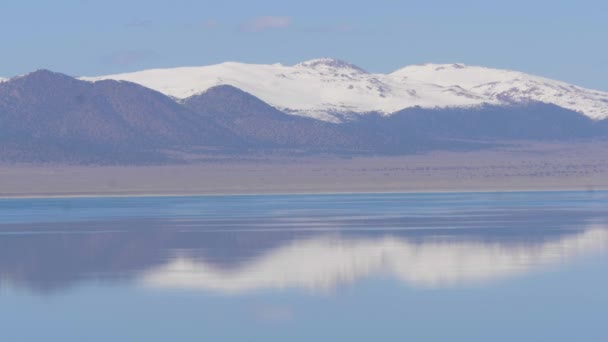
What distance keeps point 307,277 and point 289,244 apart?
34.7 ft

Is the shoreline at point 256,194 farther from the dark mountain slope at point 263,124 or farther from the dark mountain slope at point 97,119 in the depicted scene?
the dark mountain slope at point 263,124

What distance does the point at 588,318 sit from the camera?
29359 mm

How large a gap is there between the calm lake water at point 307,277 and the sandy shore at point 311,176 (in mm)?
40133

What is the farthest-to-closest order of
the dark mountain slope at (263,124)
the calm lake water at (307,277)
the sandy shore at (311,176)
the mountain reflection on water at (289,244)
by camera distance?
the dark mountain slope at (263,124) < the sandy shore at (311,176) < the mountain reflection on water at (289,244) < the calm lake water at (307,277)

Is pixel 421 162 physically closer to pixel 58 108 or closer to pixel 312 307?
pixel 58 108

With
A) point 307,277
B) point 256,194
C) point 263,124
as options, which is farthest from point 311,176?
point 307,277

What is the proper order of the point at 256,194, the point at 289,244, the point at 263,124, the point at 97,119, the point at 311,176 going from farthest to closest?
1. the point at 263,124
2. the point at 97,119
3. the point at 311,176
4. the point at 256,194
5. the point at 289,244

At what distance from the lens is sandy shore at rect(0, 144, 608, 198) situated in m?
108

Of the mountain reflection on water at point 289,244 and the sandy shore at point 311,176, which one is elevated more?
the sandy shore at point 311,176

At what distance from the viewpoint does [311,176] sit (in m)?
120

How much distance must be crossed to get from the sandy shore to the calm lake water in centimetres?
4013

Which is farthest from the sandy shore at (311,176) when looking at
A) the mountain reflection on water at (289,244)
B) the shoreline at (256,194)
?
the mountain reflection on water at (289,244)

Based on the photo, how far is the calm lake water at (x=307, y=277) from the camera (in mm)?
28719

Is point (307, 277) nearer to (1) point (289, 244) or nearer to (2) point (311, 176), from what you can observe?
(1) point (289, 244)
